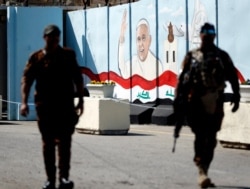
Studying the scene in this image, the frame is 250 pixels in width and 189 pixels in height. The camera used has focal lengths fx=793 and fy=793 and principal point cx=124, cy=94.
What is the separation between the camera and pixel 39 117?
9836 millimetres

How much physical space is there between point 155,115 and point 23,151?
32.9ft

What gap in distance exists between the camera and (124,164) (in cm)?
1366

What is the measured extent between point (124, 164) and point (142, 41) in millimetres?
13638

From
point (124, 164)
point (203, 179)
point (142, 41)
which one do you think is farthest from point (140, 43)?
point (203, 179)

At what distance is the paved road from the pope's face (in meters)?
7.18

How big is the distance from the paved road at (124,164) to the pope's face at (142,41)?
23.6 feet

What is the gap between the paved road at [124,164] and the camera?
37.2 ft

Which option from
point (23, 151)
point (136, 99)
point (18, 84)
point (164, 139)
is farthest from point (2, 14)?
point (23, 151)

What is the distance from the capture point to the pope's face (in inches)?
1048

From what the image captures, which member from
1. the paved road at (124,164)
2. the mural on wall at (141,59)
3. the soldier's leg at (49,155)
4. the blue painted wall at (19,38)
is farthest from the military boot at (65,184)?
the blue painted wall at (19,38)

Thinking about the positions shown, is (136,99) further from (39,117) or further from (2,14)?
(39,117)

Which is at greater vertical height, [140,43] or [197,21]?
[197,21]

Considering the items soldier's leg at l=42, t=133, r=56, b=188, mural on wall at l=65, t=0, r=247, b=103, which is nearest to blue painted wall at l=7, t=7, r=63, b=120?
mural on wall at l=65, t=0, r=247, b=103

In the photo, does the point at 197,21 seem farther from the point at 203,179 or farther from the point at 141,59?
the point at 203,179
